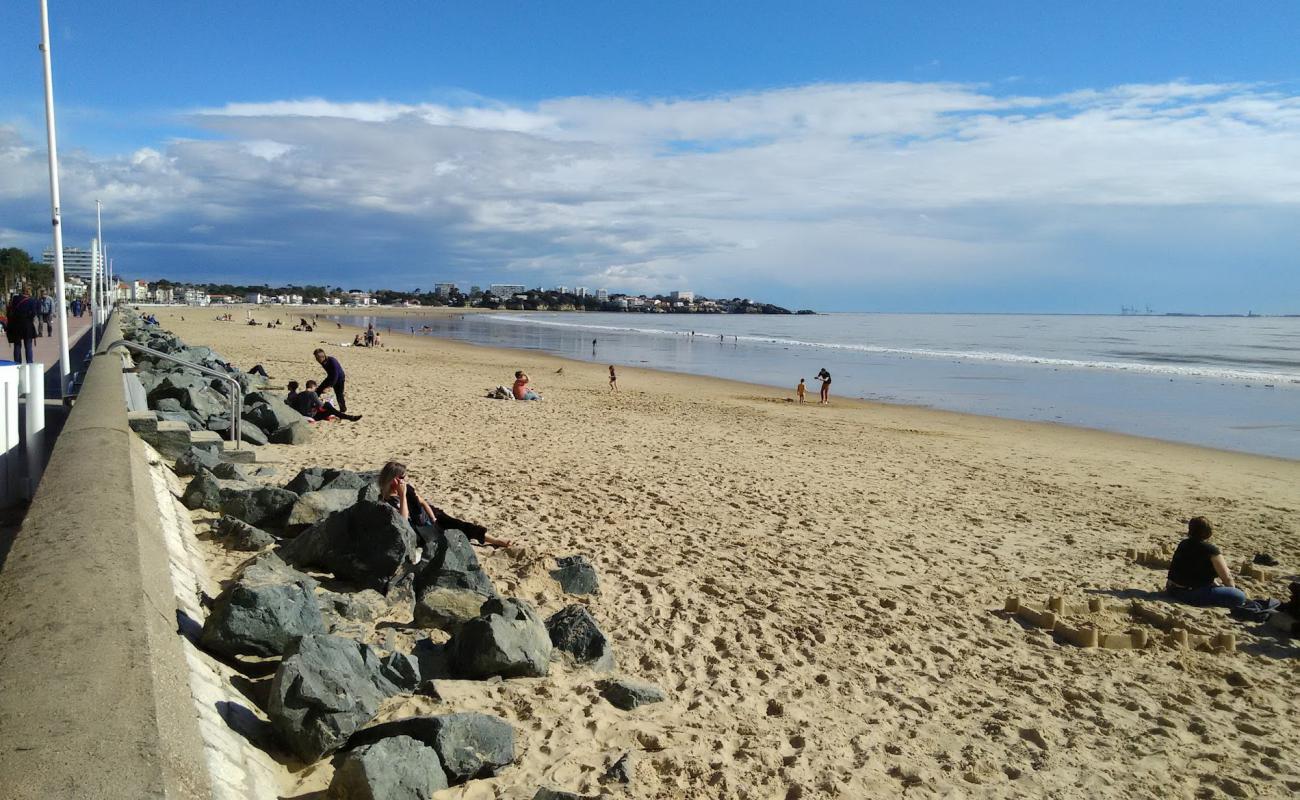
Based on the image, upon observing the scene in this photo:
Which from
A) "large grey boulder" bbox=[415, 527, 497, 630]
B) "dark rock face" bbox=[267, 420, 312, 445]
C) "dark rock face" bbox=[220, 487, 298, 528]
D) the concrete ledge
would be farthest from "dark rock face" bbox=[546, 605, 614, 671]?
"dark rock face" bbox=[267, 420, 312, 445]

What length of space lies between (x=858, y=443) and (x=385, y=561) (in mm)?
10977

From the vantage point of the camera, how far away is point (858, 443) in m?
15.2

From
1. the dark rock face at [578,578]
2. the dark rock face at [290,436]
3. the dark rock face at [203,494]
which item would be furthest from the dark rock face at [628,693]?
the dark rock face at [290,436]

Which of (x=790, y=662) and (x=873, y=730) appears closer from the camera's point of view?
(x=873, y=730)

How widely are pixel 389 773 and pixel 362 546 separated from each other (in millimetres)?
2758

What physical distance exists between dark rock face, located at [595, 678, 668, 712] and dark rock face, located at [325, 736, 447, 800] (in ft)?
4.24

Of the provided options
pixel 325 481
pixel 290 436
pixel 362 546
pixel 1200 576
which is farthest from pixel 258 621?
pixel 290 436

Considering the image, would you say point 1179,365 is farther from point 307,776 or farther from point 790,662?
point 307,776

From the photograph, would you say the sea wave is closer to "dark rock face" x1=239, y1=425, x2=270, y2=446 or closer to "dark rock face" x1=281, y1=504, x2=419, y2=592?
"dark rock face" x1=239, y1=425, x2=270, y2=446

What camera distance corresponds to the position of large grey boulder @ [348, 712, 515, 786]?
3.65 metres

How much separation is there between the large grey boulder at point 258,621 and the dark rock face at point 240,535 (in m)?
1.87

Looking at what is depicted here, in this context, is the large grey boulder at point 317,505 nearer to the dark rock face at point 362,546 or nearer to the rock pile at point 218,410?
the dark rock face at point 362,546

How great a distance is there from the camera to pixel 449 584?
5727mm

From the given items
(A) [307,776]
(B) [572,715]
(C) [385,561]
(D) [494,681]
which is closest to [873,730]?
(B) [572,715]
